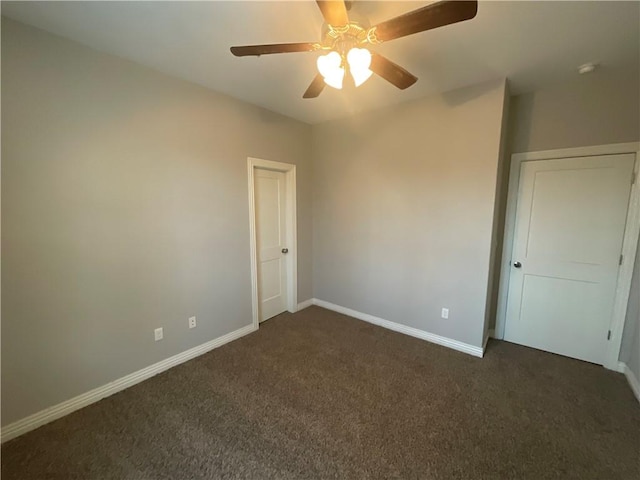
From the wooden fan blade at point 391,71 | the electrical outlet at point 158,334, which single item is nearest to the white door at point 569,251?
the wooden fan blade at point 391,71

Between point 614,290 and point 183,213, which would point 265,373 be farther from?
point 614,290

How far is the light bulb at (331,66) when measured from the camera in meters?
1.49

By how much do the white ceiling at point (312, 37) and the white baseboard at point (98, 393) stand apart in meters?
2.54

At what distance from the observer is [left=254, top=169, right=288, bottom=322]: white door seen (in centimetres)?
336

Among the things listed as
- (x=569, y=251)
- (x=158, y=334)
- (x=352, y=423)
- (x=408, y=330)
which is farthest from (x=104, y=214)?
(x=569, y=251)

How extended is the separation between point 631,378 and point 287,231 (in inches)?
142

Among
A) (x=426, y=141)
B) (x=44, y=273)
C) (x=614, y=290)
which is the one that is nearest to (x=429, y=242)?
(x=426, y=141)

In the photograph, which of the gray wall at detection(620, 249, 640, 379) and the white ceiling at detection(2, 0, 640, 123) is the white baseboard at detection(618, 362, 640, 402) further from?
the white ceiling at detection(2, 0, 640, 123)

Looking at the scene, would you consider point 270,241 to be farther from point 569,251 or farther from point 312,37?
point 569,251

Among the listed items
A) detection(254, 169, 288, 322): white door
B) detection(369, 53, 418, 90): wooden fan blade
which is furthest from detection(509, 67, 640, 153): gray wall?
detection(254, 169, 288, 322): white door

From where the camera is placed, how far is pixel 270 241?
353 centimetres

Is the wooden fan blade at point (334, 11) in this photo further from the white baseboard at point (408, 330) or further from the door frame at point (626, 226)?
the white baseboard at point (408, 330)

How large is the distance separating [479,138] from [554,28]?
893 mm

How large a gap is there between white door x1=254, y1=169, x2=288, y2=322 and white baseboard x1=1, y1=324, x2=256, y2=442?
2.60 feet
